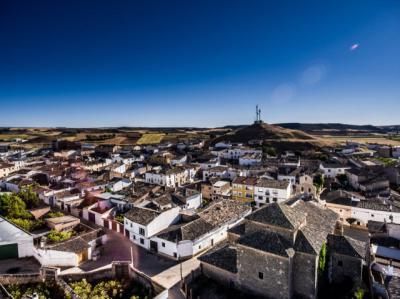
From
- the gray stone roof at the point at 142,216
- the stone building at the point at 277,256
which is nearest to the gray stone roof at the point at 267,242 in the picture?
the stone building at the point at 277,256

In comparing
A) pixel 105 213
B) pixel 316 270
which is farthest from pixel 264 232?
pixel 105 213

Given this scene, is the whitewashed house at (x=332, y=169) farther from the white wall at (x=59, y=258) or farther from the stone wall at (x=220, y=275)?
the white wall at (x=59, y=258)

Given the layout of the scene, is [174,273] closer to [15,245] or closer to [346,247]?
[346,247]

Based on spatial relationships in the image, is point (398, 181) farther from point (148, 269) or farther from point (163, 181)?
point (148, 269)

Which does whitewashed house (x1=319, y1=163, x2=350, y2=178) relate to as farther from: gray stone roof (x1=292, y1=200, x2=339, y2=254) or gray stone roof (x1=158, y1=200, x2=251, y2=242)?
gray stone roof (x1=292, y1=200, x2=339, y2=254)

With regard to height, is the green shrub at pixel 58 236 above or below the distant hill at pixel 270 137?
below

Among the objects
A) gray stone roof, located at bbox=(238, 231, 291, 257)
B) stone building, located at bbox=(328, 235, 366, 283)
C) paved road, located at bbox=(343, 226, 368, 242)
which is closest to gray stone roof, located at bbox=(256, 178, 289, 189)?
paved road, located at bbox=(343, 226, 368, 242)
